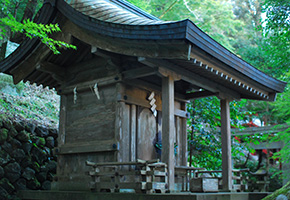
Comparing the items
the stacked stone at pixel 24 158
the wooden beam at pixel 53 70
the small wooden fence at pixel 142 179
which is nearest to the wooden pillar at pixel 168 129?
the small wooden fence at pixel 142 179

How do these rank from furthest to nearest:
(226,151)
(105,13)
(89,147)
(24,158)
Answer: (24,158), (226,151), (89,147), (105,13)

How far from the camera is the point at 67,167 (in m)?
7.86

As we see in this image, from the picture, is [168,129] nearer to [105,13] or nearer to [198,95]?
[105,13]

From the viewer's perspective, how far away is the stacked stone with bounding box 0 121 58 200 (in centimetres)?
888

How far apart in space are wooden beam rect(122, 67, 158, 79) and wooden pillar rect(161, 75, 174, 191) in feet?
1.22

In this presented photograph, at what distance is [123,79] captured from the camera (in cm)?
707

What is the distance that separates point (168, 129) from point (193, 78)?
1.57m

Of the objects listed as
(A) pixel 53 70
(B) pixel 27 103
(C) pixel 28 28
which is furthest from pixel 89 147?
(B) pixel 27 103

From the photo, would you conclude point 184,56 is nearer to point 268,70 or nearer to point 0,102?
point 0,102

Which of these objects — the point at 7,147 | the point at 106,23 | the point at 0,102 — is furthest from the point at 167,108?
the point at 0,102

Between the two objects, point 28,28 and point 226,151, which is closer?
point 28,28

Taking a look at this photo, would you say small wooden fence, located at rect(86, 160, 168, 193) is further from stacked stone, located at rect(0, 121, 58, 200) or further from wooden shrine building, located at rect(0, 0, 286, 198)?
stacked stone, located at rect(0, 121, 58, 200)

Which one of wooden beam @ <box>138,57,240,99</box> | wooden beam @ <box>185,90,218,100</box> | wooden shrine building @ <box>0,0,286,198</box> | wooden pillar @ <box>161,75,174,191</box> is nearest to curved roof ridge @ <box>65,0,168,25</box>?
wooden shrine building @ <box>0,0,286,198</box>

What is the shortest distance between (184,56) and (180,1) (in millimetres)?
17076
